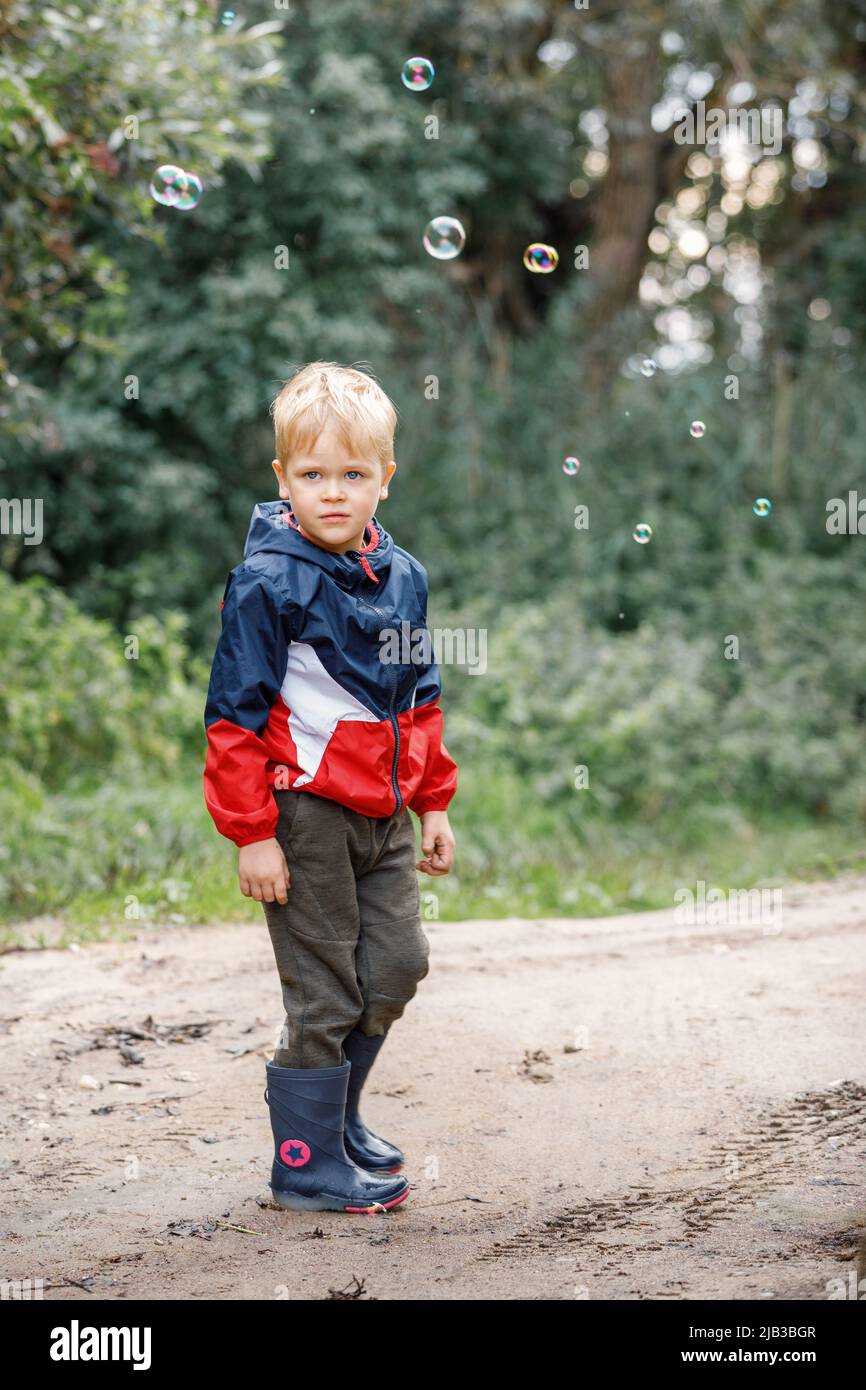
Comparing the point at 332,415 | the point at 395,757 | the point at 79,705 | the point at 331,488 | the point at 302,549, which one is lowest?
the point at 395,757

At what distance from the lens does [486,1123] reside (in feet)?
11.5

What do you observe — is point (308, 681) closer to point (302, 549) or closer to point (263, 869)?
point (302, 549)

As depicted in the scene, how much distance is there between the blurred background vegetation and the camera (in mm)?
6039

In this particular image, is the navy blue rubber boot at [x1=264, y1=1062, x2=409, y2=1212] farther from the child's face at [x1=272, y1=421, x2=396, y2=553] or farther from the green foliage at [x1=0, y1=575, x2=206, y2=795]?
the green foliage at [x1=0, y1=575, x2=206, y2=795]

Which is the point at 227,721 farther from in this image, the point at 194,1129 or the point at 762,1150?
the point at 762,1150

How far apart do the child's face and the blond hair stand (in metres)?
0.02

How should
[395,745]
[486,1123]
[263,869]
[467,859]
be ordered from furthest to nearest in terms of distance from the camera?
[467,859], [486,1123], [395,745], [263,869]

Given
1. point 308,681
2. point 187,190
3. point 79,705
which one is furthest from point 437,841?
point 79,705

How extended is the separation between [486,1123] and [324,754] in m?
1.19

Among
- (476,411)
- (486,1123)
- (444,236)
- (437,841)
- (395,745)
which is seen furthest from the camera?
(476,411)

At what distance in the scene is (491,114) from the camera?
11.0 metres

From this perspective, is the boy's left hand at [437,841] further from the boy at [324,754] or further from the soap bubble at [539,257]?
the soap bubble at [539,257]

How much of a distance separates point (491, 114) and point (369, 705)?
926 centimetres

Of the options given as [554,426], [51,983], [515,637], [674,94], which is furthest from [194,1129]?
A: [674,94]
